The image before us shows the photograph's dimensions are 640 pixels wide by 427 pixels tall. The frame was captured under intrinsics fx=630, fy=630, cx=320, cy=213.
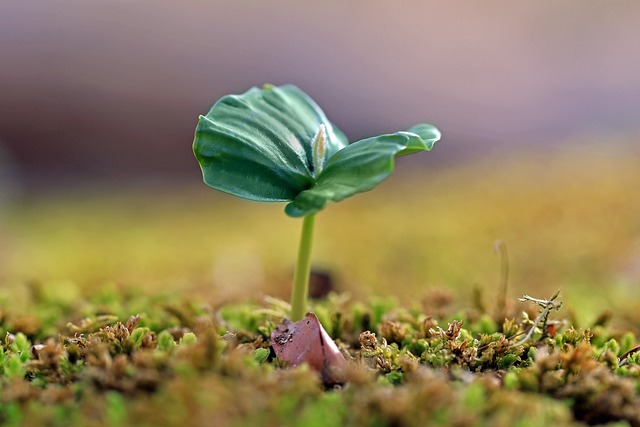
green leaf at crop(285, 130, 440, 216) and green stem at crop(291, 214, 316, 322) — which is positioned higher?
green leaf at crop(285, 130, 440, 216)

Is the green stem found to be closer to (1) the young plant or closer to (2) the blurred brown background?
(1) the young plant

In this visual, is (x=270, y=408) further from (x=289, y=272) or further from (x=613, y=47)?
(x=613, y=47)

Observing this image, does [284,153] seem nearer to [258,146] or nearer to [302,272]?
[258,146]

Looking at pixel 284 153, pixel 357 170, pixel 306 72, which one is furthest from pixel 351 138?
pixel 357 170

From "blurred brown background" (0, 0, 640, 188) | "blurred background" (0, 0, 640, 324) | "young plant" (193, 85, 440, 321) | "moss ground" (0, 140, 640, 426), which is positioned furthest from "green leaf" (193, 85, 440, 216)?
"blurred brown background" (0, 0, 640, 188)

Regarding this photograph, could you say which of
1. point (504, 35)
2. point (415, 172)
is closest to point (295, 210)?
point (415, 172)

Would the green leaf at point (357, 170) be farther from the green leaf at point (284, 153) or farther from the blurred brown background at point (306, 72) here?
the blurred brown background at point (306, 72)

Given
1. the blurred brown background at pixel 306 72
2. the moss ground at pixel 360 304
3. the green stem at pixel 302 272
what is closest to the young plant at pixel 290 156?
the green stem at pixel 302 272
